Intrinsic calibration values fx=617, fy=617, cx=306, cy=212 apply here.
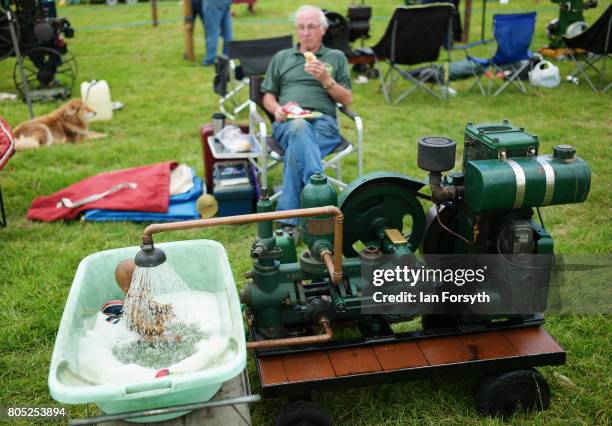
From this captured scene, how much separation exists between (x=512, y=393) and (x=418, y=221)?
83cm

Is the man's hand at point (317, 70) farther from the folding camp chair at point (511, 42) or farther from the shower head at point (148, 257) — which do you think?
the folding camp chair at point (511, 42)

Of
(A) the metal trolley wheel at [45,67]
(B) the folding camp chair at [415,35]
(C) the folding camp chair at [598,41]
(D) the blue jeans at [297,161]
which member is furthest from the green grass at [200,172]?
(A) the metal trolley wheel at [45,67]

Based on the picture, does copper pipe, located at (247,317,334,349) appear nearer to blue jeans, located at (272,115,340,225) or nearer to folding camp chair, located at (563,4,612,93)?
blue jeans, located at (272,115,340,225)

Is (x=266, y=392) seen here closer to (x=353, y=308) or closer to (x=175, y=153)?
(x=353, y=308)

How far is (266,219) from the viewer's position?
2305mm

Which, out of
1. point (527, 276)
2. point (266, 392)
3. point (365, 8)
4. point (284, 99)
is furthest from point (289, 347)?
point (365, 8)

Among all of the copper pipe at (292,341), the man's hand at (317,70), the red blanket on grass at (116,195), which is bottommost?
the red blanket on grass at (116,195)

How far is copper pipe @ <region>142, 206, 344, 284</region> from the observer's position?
2195 millimetres

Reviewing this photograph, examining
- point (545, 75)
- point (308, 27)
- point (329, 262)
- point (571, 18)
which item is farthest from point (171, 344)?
point (571, 18)

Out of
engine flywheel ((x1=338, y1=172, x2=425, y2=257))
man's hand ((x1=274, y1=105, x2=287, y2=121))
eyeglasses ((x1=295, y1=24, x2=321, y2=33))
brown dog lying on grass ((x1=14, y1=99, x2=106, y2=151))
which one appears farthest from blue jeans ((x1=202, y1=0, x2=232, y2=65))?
engine flywheel ((x1=338, y1=172, x2=425, y2=257))

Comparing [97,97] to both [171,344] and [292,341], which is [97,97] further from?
[292,341]

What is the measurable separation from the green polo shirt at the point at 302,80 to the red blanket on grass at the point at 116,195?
107 cm

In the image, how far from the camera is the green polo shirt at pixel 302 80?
14.9 feet

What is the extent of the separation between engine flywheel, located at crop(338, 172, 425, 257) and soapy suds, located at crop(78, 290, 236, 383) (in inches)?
25.8
